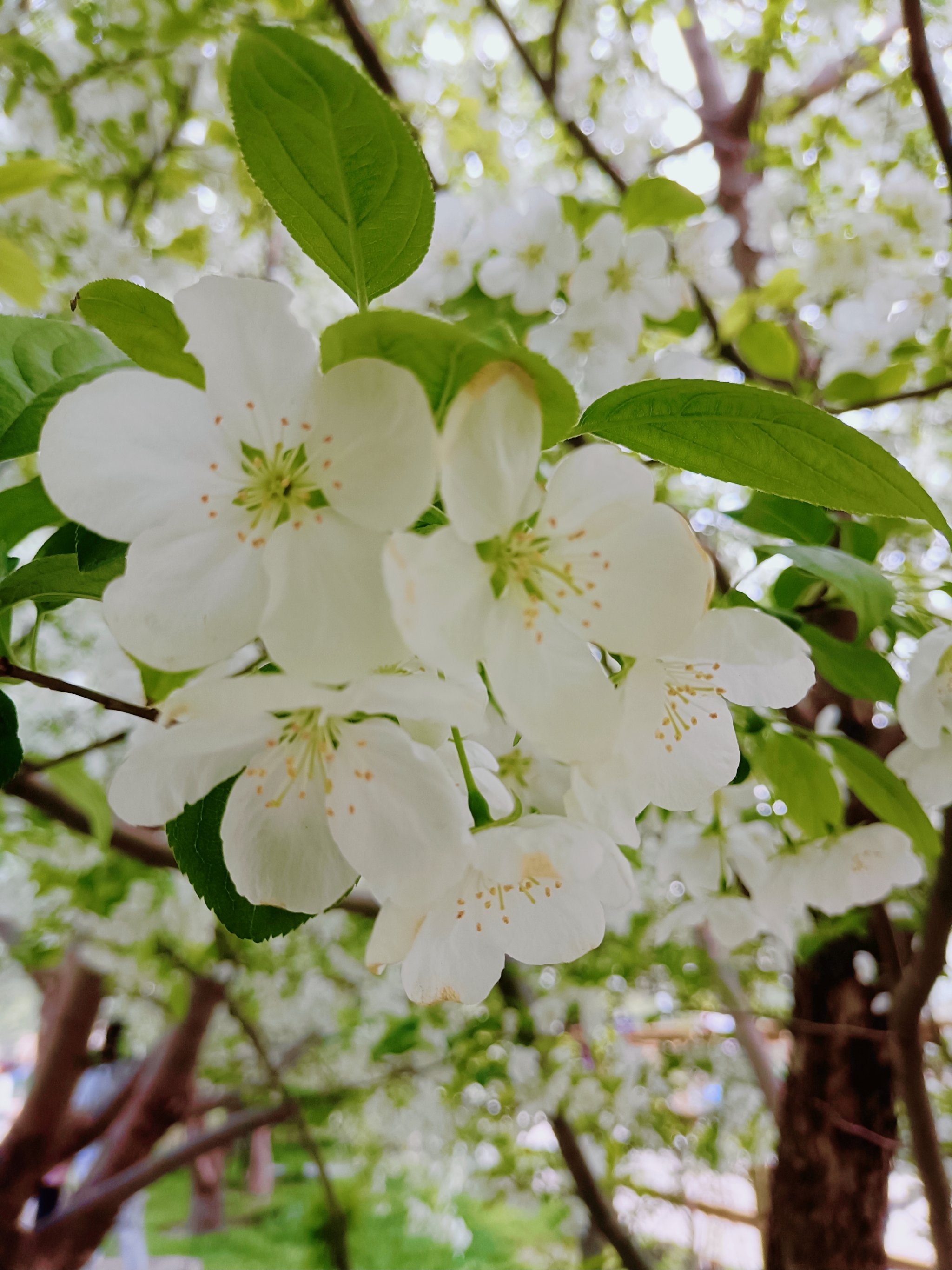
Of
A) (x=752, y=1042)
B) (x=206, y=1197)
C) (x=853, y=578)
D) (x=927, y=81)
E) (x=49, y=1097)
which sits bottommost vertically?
(x=206, y=1197)

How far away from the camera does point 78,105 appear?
1.62 m

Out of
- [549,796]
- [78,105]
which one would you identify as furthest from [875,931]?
[78,105]

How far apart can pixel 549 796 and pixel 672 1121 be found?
8.44 ft

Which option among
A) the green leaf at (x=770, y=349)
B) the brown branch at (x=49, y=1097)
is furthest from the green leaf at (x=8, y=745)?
the brown branch at (x=49, y=1097)

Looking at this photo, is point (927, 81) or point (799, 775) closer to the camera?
point (799, 775)

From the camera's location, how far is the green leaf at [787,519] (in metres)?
0.66

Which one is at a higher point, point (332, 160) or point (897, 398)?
point (897, 398)

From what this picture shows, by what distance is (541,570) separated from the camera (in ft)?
1.07

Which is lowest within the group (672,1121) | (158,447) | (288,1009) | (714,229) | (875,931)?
(672,1121)

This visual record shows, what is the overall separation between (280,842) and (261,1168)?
570 centimetres

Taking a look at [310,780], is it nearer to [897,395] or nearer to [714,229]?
[897,395]

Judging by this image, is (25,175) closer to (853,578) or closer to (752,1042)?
(853,578)

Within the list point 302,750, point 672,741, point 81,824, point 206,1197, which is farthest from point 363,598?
point 206,1197

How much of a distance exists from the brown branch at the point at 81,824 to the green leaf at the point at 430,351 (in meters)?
0.79
